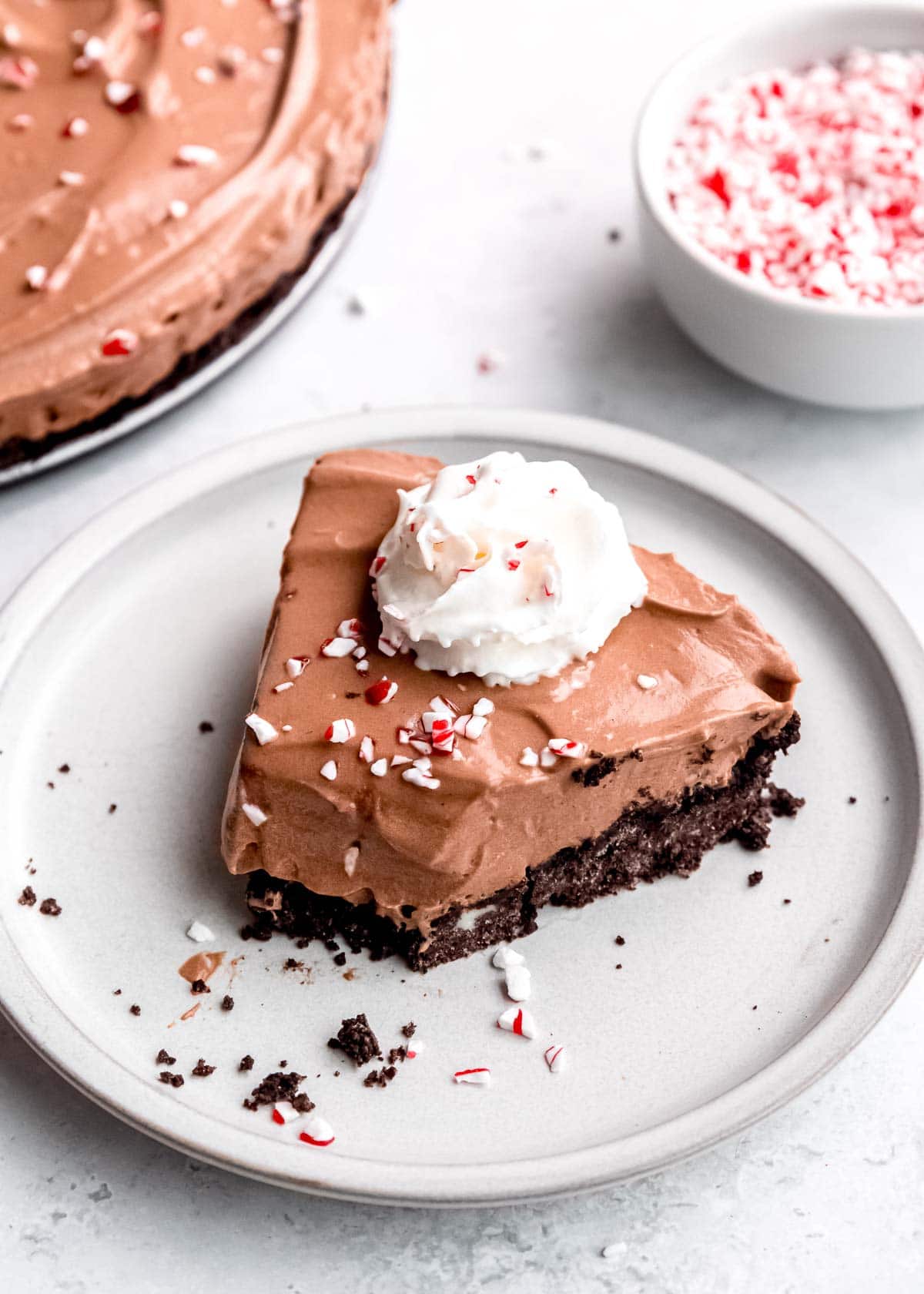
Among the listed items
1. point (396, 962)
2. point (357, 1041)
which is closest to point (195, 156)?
point (396, 962)

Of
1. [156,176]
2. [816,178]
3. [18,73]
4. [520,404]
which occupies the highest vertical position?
[18,73]

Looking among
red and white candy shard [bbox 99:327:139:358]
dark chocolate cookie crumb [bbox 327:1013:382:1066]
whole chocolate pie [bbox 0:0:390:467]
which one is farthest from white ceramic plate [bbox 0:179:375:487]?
dark chocolate cookie crumb [bbox 327:1013:382:1066]

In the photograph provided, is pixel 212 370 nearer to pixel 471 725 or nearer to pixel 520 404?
pixel 520 404

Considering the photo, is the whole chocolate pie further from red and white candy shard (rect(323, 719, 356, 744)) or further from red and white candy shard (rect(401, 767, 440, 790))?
red and white candy shard (rect(401, 767, 440, 790))

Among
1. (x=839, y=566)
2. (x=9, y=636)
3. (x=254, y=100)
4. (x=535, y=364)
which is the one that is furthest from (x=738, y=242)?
(x=9, y=636)

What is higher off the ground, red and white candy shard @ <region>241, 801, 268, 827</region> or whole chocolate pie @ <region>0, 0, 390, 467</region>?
whole chocolate pie @ <region>0, 0, 390, 467</region>

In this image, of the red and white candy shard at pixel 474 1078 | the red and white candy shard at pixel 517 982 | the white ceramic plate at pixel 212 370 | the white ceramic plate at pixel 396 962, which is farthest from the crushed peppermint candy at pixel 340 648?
the white ceramic plate at pixel 212 370

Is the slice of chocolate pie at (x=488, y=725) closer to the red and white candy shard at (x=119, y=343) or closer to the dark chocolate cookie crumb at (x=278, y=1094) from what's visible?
the dark chocolate cookie crumb at (x=278, y=1094)
